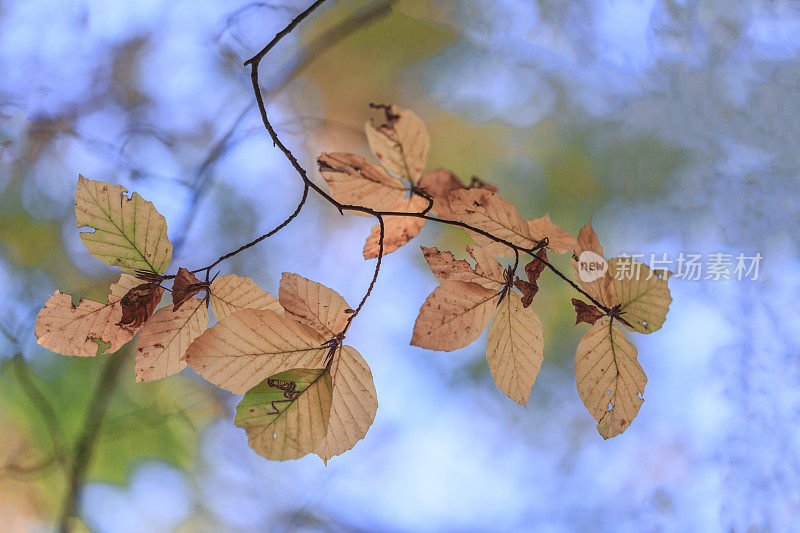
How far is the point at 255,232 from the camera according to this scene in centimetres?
40

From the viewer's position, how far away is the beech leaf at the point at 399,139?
158 mm

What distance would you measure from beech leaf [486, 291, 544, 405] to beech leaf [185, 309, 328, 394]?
0.24 ft

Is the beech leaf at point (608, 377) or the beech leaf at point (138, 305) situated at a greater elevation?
the beech leaf at point (138, 305)

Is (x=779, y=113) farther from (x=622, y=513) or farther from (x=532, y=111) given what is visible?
(x=622, y=513)

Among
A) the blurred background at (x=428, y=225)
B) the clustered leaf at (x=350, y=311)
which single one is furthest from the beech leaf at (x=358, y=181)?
the blurred background at (x=428, y=225)

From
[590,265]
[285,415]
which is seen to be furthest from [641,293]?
[285,415]

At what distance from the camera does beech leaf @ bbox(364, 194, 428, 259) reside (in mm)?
191

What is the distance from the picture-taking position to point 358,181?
167 mm

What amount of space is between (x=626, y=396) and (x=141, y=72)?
1.38 ft

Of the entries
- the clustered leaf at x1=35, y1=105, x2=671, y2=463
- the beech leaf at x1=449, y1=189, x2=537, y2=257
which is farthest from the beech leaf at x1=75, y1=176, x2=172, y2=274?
the beech leaf at x1=449, y1=189, x2=537, y2=257

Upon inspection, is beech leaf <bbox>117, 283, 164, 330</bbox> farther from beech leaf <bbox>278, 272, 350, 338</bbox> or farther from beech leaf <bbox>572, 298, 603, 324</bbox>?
beech leaf <bbox>572, 298, 603, 324</bbox>

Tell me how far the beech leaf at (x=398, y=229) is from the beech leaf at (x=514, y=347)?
0.16 ft

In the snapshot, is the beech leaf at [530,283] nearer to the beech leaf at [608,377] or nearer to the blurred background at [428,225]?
the beech leaf at [608,377]

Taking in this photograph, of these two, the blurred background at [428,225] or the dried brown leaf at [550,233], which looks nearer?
the dried brown leaf at [550,233]
